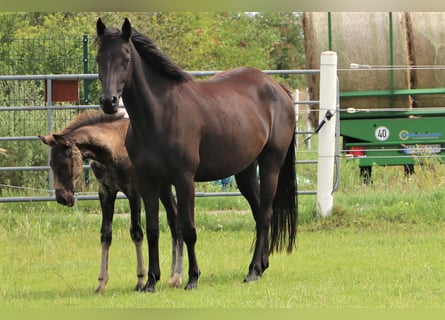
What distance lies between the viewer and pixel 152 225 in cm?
789

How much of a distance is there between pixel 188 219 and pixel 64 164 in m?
1.08

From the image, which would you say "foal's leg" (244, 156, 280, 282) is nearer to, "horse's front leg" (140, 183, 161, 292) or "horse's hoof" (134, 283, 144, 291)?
"horse's front leg" (140, 183, 161, 292)

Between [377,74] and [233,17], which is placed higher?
[233,17]

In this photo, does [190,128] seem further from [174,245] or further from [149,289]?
[149,289]

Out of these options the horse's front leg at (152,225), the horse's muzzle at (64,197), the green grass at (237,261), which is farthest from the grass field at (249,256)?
the horse's muzzle at (64,197)

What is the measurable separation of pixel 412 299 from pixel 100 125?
116 inches

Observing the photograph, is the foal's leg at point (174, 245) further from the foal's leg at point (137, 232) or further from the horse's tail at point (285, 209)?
the horse's tail at point (285, 209)

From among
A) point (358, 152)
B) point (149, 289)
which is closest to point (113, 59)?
point (149, 289)

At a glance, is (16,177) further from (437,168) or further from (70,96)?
(437,168)

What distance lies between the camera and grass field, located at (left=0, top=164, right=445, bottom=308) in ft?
23.8

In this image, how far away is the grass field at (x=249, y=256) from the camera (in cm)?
726

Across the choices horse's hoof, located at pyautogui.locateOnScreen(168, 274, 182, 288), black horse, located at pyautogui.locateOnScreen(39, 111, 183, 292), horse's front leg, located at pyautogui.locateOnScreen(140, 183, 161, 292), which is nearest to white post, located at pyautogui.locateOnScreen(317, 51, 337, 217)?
black horse, located at pyautogui.locateOnScreen(39, 111, 183, 292)

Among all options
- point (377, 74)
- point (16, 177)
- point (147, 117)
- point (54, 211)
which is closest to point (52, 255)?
point (54, 211)

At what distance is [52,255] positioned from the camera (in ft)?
32.8
